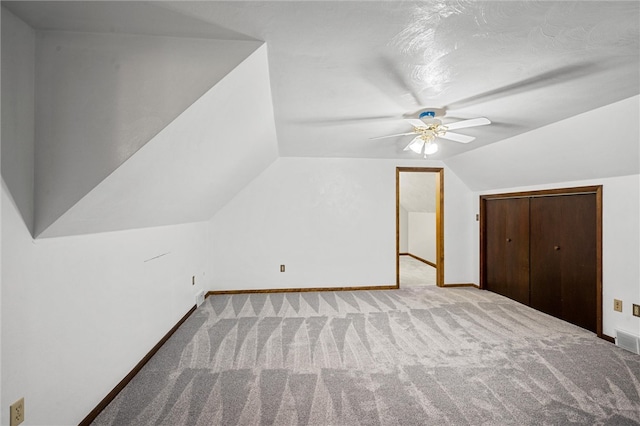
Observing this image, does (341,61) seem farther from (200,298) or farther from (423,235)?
(423,235)

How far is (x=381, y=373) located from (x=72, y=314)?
2.11 meters

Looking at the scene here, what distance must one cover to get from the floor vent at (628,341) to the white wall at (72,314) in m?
4.32

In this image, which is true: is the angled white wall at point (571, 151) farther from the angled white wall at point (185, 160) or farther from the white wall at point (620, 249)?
the angled white wall at point (185, 160)

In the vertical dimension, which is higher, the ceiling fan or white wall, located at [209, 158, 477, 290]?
the ceiling fan

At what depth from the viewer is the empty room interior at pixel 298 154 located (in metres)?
1.31

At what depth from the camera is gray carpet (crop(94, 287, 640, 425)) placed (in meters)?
1.79

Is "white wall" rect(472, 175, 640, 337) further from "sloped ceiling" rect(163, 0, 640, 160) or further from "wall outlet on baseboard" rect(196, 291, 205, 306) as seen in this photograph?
"wall outlet on baseboard" rect(196, 291, 205, 306)

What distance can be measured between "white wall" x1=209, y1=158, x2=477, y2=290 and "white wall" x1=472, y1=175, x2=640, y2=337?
2.26m

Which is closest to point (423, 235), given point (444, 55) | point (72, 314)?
point (444, 55)

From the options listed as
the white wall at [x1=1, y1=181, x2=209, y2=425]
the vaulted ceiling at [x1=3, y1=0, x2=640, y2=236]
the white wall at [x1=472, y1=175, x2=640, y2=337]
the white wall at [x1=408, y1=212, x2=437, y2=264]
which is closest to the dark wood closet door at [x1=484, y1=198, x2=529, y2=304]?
the white wall at [x1=472, y1=175, x2=640, y2=337]

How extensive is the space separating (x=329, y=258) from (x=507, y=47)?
352 cm

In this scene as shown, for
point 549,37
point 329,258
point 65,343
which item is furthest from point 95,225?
point 329,258

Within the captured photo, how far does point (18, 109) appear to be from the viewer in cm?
128

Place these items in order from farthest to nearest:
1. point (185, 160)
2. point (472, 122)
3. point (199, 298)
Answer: point (199, 298), point (472, 122), point (185, 160)
